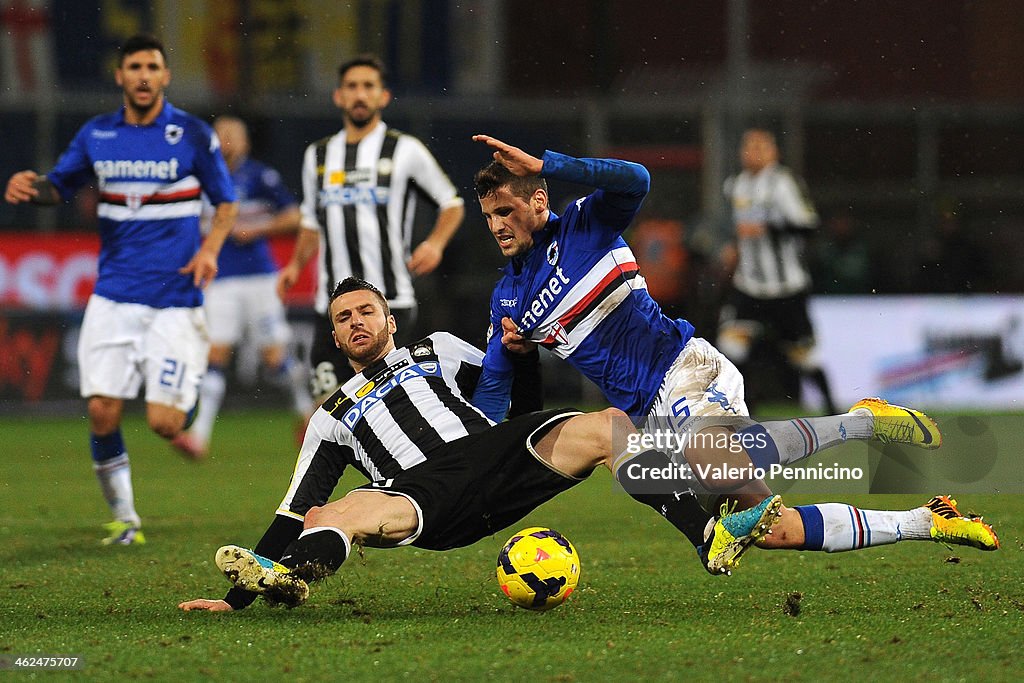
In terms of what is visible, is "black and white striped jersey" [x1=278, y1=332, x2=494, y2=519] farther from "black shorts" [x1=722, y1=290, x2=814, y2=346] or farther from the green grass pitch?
"black shorts" [x1=722, y1=290, x2=814, y2=346]

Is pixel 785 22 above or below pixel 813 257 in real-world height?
above

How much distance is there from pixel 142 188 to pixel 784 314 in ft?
19.6

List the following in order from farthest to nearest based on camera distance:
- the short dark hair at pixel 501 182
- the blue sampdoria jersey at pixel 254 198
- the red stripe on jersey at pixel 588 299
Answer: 1. the blue sampdoria jersey at pixel 254 198
2. the red stripe on jersey at pixel 588 299
3. the short dark hair at pixel 501 182

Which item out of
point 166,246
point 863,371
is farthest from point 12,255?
point 863,371

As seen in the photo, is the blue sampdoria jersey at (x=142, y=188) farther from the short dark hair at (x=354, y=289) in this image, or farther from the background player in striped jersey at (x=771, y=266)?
the background player in striped jersey at (x=771, y=266)

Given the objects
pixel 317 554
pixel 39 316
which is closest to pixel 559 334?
pixel 317 554

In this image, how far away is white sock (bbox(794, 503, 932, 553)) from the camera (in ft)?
15.3

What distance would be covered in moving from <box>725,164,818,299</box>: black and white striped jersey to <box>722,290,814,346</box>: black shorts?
58 millimetres

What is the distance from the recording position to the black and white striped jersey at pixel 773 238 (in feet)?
36.7

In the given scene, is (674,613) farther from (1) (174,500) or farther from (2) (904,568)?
(1) (174,500)

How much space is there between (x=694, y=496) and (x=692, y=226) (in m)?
10.3

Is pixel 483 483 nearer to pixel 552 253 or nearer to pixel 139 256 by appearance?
pixel 552 253

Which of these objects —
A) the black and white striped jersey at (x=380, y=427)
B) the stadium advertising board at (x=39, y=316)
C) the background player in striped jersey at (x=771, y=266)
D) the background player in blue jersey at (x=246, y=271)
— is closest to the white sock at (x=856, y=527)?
the black and white striped jersey at (x=380, y=427)

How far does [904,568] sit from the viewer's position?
18.2 feet
